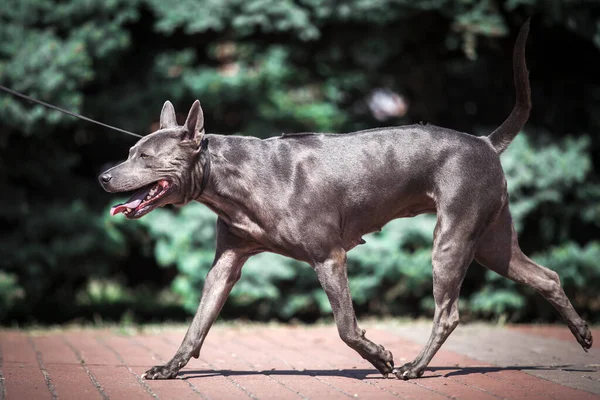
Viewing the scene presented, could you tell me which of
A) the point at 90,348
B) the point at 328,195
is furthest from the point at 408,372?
the point at 90,348

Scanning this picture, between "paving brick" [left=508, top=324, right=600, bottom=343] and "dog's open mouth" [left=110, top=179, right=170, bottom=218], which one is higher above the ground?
"dog's open mouth" [left=110, top=179, right=170, bottom=218]

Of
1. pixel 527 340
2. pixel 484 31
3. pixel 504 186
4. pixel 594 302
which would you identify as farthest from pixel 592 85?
pixel 504 186

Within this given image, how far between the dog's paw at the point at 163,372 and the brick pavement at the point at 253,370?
9 cm

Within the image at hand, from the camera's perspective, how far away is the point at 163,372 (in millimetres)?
5445

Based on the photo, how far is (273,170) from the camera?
5.54 meters

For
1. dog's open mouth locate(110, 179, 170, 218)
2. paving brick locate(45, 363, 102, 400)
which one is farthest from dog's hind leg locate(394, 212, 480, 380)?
paving brick locate(45, 363, 102, 400)

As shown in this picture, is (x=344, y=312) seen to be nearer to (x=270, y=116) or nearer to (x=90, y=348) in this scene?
(x=90, y=348)

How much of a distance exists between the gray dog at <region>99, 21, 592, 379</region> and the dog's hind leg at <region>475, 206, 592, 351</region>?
0.02 metres

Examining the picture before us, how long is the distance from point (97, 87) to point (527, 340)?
21.1ft

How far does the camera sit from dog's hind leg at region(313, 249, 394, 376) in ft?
17.5

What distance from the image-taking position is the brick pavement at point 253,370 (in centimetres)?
486

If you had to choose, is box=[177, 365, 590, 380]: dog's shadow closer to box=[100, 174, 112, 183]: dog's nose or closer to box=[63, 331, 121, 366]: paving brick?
box=[63, 331, 121, 366]: paving brick

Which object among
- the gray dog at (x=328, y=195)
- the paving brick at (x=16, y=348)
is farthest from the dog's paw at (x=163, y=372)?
the paving brick at (x=16, y=348)

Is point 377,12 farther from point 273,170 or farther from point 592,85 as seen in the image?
point 273,170
